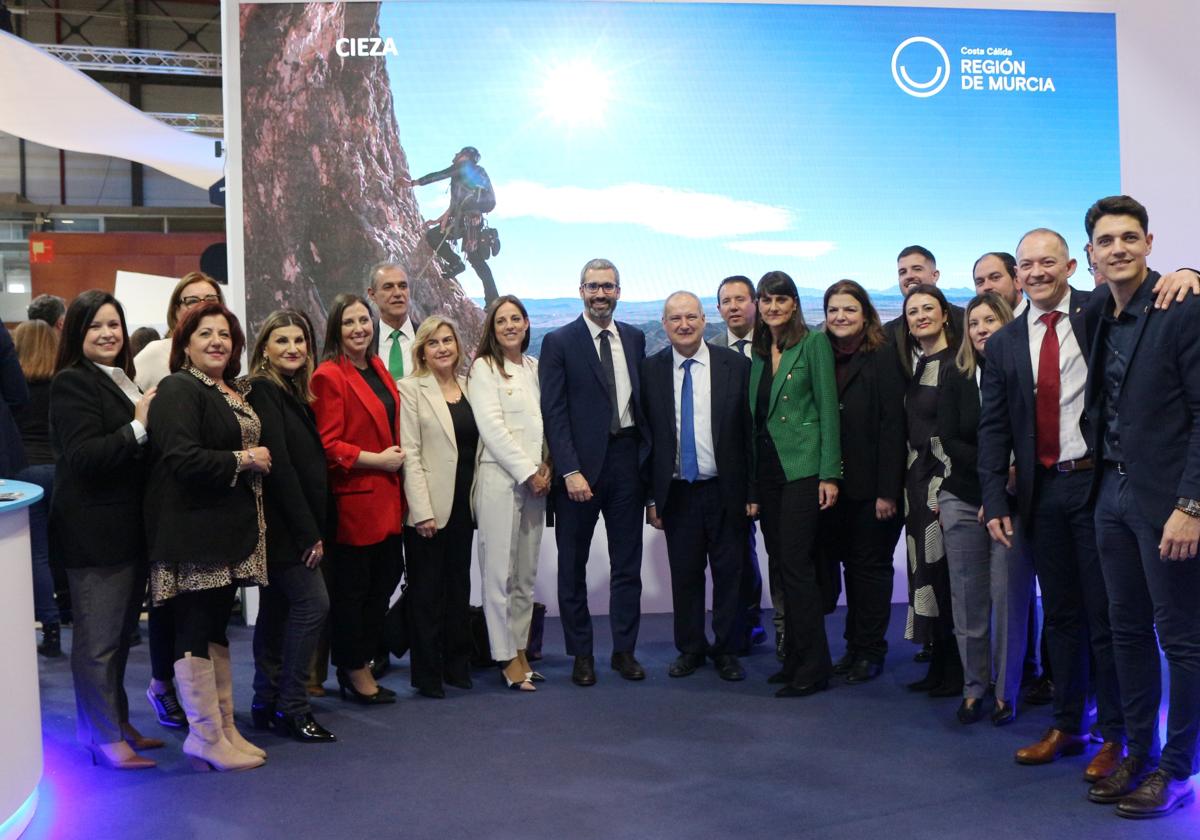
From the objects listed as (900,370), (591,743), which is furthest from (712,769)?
(900,370)

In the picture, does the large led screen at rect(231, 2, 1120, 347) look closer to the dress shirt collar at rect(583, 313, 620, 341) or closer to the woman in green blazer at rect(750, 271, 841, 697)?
the dress shirt collar at rect(583, 313, 620, 341)

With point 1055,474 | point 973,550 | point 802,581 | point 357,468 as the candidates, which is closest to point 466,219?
point 357,468

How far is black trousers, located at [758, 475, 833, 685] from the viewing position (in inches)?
174

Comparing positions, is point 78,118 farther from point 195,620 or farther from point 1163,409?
point 1163,409

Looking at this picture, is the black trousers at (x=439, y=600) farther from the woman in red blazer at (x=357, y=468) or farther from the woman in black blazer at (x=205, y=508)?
the woman in black blazer at (x=205, y=508)

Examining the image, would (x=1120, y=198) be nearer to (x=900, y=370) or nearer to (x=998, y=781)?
(x=900, y=370)

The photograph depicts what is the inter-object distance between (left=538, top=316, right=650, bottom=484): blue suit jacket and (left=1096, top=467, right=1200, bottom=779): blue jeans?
2.03 metres

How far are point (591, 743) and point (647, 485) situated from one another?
1295 millimetres

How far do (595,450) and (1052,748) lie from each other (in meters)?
A: 2.06

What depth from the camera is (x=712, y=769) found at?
3.52 meters

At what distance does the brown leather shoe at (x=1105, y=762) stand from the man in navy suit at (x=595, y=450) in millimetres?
1902

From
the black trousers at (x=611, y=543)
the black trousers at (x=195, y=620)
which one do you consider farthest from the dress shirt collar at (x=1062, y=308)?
the black trousers at (x=195, y=620)

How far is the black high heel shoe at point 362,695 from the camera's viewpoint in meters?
4.37

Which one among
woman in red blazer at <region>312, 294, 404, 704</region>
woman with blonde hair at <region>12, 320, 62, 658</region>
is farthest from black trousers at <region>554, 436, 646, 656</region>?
woman with blonde hair at <region>12, 320, 62, 658</region>
